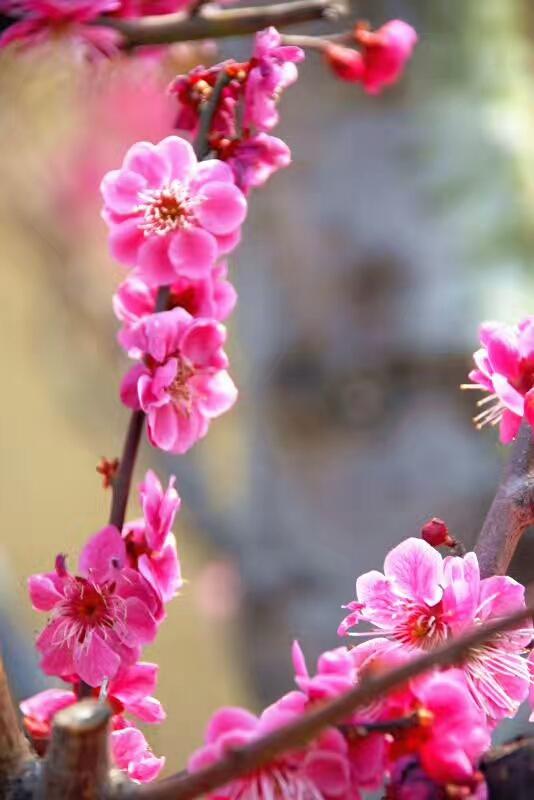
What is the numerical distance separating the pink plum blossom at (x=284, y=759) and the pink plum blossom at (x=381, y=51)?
37cm

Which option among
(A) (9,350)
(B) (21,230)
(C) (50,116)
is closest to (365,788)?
(C) (50,116)

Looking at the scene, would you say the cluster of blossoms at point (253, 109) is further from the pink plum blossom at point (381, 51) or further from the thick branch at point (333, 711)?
the thick branch at point (333, 711)

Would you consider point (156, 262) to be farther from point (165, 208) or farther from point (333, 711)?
point (333, 711)

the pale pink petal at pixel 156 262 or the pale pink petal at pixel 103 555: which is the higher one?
the pale pink petal at pixel 156 262

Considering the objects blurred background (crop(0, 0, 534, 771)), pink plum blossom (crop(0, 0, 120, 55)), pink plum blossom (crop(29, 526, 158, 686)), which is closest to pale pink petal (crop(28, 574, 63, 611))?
pink plum blossom (crop(29, 526, 158, 686))

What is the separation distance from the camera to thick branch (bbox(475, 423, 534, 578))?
0.42 m

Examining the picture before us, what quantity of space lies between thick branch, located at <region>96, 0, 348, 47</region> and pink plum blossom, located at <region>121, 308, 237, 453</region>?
0.53 ft

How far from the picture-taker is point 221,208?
46 centimetres

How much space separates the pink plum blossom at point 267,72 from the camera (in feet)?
1.53

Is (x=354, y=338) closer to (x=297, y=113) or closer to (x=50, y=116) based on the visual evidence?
(x=297, y=113)

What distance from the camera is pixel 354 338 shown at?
4.94 feet

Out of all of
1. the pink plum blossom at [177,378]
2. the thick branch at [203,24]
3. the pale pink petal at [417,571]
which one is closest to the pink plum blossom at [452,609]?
the pale pink petal at [417,571]

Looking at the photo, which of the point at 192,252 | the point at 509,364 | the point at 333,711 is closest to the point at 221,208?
the point at 192,252

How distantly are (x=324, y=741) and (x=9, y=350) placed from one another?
274cm
